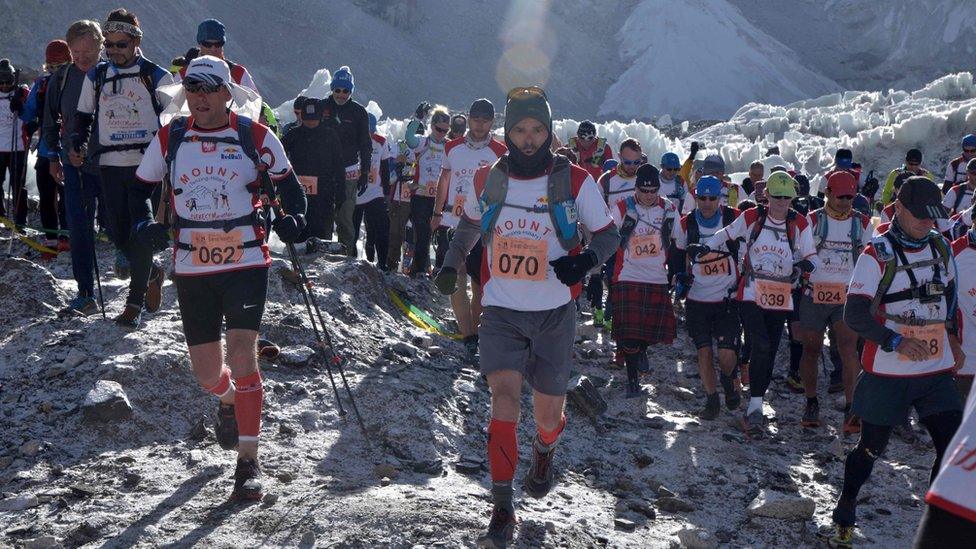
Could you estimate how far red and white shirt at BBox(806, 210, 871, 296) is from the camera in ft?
31.4

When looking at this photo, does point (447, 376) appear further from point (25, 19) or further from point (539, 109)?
point (25, 19)

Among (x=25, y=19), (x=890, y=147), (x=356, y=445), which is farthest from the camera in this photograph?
(x=25, y=19)

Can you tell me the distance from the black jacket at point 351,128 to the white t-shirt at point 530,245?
6.26 metres

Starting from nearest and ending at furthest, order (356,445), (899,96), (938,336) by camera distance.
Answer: (938,336), (356,445), (899,96)

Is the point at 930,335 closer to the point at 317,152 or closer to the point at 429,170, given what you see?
the point at 317,152

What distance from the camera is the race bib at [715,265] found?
32.2ft

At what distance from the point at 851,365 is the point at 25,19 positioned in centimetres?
4906

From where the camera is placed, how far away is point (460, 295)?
9.90 metres

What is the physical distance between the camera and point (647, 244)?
405 inches

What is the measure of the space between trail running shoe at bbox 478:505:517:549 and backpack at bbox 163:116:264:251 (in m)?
1.95

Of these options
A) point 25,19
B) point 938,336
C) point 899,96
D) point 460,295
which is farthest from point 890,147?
point 25,19

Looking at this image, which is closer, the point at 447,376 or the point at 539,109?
the point at 539,109

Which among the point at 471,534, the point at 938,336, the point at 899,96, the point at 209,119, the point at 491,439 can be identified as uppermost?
the point at 899,96

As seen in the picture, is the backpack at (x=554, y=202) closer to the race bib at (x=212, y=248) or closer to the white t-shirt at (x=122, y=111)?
the race bib at (x=212, y=248)
